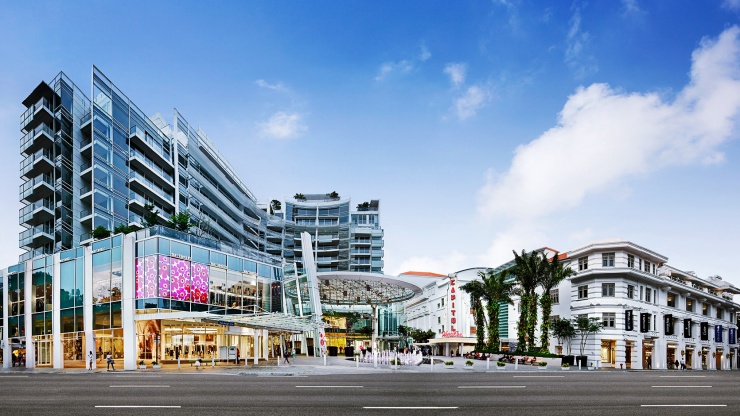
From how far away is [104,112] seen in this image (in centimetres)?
6919

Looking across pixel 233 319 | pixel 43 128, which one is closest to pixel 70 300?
pixel 233 319

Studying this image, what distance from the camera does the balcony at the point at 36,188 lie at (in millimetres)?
72125

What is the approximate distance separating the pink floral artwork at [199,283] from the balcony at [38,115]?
3802 centimetres

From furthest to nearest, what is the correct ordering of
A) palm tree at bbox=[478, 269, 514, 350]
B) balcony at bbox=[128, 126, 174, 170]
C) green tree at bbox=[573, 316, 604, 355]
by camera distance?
balcony at bbox=[128, 126, 174, 170], palm tree at bbox=[478, 269, 514, 350], green tree at bbox=[573, 316, 604, 355]

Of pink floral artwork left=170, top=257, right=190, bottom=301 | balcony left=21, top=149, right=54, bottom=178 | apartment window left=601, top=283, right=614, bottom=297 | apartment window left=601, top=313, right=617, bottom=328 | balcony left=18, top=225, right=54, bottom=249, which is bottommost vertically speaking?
apartment window left=601, top=313, right=617, bottom=328

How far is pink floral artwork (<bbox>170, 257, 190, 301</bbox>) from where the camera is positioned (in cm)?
4562

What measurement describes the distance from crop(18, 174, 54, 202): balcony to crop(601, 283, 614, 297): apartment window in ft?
212

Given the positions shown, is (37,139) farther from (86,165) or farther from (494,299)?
(494,299)

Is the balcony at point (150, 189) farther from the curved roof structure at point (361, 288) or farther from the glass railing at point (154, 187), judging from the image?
the curved roof structure at point (361, 288)

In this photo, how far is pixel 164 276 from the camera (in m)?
44.9

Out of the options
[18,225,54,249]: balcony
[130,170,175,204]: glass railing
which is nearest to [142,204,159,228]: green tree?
[130,170,175,204]: glass railing

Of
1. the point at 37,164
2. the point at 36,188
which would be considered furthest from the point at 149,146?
the point at 36,188

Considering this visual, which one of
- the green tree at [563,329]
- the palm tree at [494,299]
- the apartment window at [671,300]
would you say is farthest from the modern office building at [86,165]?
the apartment window at [671,300]

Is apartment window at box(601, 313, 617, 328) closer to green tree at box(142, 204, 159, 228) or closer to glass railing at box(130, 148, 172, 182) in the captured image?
green tree at box(142, 204, 159, 228)
